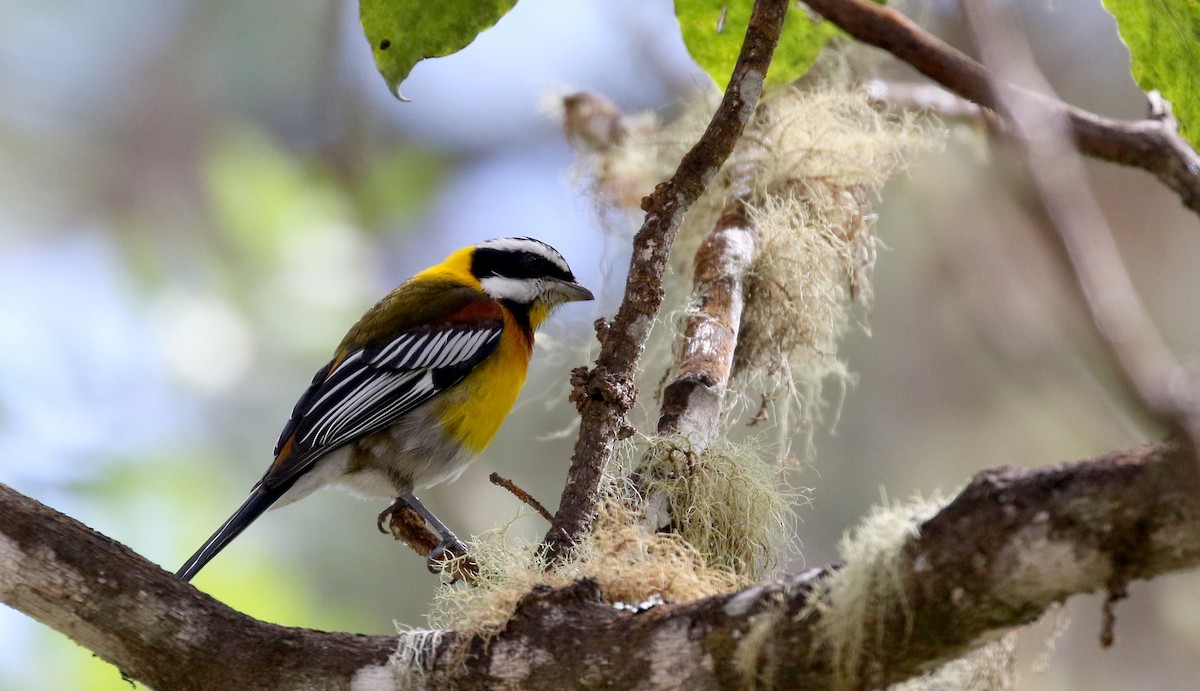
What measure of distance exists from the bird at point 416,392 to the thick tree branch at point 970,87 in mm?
1609

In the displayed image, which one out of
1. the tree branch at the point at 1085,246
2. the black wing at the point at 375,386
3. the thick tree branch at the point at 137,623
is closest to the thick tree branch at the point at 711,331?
the black wing at the point at 375,386

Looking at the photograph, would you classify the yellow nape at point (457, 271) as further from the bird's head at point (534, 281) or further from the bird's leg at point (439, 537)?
the bird's leg at point (439, 537)

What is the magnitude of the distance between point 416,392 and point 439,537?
19.8 inches

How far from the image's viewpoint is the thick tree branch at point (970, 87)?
2572 millimetres

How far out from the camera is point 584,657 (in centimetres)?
188

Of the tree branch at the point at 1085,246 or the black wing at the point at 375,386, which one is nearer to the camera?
the tree branch at the point at 1085,246

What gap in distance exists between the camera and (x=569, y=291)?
4.04 metres

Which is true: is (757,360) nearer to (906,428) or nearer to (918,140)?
(918,140)

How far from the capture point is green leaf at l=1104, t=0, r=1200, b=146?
6.75 ft

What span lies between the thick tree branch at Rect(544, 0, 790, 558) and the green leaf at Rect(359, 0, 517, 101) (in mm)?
506

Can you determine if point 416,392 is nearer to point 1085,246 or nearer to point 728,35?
point 728,35

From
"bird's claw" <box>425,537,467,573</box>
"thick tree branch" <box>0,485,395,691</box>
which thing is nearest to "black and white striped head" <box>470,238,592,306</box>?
"bird's claw" <box>425,537,467,573</box>

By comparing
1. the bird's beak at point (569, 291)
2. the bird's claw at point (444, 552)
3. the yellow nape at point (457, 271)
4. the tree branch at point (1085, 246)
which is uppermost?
the yellow nape at point (457, 271)

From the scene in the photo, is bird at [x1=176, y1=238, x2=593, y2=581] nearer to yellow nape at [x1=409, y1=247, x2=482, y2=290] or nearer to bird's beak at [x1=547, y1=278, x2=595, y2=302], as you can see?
bird's beak at [x1=547, y1=278, x2=595, y2=302]
